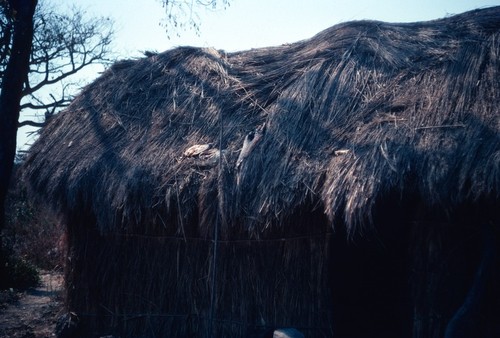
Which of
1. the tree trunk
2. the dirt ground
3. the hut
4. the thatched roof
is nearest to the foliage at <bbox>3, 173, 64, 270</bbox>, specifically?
the dirt ground

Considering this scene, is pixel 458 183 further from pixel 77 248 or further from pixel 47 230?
pixel 47 230

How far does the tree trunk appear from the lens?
31.8ft

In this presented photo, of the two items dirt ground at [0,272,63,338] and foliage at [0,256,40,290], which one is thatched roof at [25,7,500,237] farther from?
foliage at [0,256,40,290]

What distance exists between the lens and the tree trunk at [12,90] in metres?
9.69

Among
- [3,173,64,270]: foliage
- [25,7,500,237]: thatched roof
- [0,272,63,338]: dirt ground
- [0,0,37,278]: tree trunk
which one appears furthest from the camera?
[3,173,64,270]: foliage

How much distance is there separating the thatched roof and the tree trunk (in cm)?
134

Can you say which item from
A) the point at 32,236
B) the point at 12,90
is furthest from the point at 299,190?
the point at 32,236

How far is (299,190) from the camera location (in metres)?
5.89

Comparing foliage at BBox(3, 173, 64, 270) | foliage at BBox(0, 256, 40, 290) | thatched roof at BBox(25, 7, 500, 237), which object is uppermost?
thatched roof at BBox(25, 7, 500, 237)

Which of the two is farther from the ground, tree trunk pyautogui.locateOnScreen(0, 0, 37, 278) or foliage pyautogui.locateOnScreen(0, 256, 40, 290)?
tree trunk pyautogui.locateOnScreen(0, 0, 37, 278)

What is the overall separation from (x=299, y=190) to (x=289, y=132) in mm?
1094

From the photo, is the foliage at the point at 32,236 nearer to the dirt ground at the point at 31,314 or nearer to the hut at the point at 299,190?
the dirt ground at the point at 31,314

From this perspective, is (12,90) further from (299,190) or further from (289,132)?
(299,190)

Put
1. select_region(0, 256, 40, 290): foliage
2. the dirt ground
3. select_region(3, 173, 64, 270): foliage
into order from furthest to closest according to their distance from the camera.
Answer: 1. select_region(3, 173, 64, 270): foliage
2. select_region(0, 256, 40, 290): foliage
3. the dirt ground
